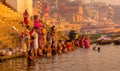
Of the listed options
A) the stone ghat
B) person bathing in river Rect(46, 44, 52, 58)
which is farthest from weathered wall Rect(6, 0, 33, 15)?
person bathing in river Rect(46, 44, 52, 58)

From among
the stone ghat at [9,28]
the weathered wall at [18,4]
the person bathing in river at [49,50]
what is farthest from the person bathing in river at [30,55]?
the weathered wall at [18,4]

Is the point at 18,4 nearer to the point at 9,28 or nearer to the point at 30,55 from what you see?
the point at 9,28

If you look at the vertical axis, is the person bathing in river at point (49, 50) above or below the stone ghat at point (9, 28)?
below

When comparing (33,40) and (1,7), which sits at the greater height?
(1,7)

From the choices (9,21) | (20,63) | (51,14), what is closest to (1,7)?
(9,21)

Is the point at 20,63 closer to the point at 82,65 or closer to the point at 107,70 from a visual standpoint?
the point at 82,65

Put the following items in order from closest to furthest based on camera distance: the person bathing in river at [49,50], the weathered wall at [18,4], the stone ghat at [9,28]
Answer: the person bathing in river at [49,50], the stone ghat at [9,28], the weathered wall at [18,4]

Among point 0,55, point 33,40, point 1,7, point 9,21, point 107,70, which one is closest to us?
point 107,70

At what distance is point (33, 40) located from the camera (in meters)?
29.7

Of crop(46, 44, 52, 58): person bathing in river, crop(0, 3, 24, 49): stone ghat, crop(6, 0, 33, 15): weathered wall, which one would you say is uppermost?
crop(6, 0, 33, 15): weathered wall

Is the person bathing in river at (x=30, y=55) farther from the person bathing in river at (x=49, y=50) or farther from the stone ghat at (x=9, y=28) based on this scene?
the stone ghat at (x=9, y=28)

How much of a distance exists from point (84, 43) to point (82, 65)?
16451 millimetres

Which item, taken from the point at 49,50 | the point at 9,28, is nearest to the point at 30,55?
the point at 49,50

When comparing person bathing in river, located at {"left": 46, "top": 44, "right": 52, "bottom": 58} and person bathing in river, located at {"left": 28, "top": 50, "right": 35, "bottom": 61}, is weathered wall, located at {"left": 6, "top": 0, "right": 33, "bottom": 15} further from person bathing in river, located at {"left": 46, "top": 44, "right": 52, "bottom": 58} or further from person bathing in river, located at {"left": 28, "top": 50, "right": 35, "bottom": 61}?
person bathing in river, located at {"left": 28, "top": 50, "right": 35, "bottom": 61}
